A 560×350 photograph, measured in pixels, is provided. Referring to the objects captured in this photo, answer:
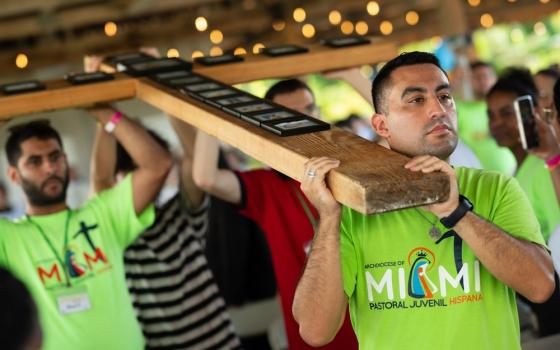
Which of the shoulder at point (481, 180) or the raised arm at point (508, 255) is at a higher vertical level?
the shoulder at point (481, 180)

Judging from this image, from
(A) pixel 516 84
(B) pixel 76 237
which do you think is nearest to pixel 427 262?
(B) pixel 76 237

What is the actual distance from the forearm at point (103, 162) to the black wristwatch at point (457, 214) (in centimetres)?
190

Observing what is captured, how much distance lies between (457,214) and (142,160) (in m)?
1.61

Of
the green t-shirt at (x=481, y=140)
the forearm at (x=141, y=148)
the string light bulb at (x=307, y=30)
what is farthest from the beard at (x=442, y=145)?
the string light bulb at (x=307, y=30)

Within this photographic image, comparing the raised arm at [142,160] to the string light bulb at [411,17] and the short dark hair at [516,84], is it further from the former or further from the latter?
the string light bulb at [411,17]

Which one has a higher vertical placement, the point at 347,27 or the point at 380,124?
the point at 347,27

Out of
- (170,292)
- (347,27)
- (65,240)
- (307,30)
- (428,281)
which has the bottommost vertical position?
(170,292)

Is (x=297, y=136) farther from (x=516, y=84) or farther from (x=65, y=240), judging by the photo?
(x=516, y=84)

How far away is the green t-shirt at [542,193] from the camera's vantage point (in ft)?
10.5

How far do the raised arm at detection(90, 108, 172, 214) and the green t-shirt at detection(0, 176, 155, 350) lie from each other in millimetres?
86

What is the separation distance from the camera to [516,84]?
393 cm

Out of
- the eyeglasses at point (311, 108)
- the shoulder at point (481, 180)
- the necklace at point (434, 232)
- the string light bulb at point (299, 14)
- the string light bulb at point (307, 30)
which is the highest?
the string light bulb at point (299, 14)

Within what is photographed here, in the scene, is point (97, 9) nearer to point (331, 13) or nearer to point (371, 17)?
point (331, 13)

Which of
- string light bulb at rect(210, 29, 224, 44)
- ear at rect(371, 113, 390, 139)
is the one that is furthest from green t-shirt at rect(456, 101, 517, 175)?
string light bulb at rect(210, 29, 224, 44)
